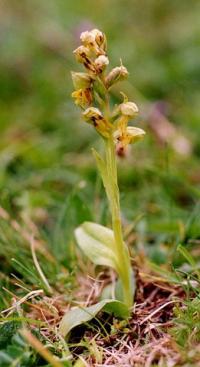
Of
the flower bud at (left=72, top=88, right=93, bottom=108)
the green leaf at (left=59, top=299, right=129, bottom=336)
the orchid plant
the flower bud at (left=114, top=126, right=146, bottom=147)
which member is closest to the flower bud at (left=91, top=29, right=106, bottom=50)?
the orchid plant

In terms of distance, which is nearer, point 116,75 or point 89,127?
point 116,75

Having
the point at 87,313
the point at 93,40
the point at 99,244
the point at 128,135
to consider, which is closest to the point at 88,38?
the point at 93,40

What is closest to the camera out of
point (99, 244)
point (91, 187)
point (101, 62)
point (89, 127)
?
point (101, 62)

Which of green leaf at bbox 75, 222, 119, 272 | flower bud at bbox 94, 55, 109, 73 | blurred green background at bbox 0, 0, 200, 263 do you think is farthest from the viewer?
blurred green background at bbox 0, 0, 200, 263

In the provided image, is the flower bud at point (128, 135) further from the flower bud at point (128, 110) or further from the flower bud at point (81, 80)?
the flower bud at point (81, 80)

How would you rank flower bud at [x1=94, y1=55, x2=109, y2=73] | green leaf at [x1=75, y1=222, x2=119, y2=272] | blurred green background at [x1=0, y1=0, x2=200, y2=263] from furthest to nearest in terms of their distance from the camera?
1. blurred green background at [x1=0, y1=0, x2=200, y2=263]
2. green leaf at [x1=75, y1=222, x2=119, y2=272]
3. flower bud at [x1=94, y1=55, x2=109, y2=73]

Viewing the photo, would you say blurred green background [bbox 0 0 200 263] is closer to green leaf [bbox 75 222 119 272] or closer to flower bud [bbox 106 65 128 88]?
green leaf [bbox 75 222 119 272]

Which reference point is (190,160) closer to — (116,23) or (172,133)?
(172,133)

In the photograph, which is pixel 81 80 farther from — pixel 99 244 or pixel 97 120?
pixel 99 244
